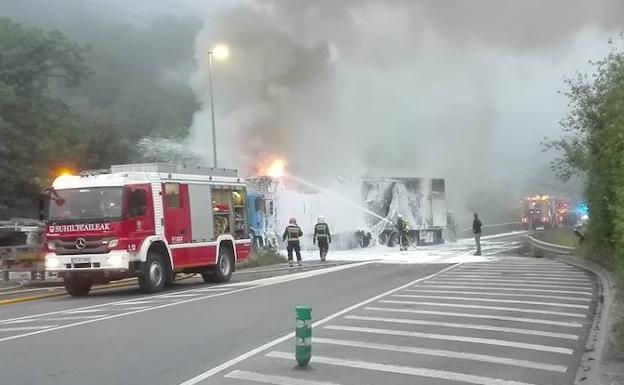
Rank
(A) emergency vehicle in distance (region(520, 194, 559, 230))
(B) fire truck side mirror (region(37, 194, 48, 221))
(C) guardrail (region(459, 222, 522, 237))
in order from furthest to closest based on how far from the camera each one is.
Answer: (A) emergency vehicle in distance (region(520, 194, 559, 230))
(C) guardrail (region(459, 222, 522, 237))
(B) fire truck side mirror (region(37, 194, 48, 221))

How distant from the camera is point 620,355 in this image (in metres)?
6.78

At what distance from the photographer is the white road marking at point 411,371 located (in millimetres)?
5812

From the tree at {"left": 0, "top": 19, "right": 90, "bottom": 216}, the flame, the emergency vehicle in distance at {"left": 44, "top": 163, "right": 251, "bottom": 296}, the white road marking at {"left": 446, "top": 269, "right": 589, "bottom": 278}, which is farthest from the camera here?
the tree at {"left": 0, "top": 19, "right": 90, "bottom": 216}

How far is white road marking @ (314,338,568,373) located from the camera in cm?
643

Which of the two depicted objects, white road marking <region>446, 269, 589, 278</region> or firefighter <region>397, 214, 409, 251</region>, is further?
firefighter <region>397, 214, 409, 251</region>

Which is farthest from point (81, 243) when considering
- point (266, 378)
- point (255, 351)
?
point (266, 378)

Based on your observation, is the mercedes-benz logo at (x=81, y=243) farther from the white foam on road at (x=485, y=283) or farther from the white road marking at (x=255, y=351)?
the white foam on road at (x=485, y=283)

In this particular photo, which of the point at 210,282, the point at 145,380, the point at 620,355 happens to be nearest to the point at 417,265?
the point at 210,282

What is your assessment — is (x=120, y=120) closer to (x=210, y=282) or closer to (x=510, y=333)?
(x=210, y=282)

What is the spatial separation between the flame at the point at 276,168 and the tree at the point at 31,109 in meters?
9.41

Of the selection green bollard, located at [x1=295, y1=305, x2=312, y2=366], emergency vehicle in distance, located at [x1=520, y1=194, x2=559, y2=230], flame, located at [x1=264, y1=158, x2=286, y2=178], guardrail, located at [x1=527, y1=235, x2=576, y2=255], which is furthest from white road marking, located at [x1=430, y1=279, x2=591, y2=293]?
emergency vehicle in distance, located at [x1=520, y1=194, x2=559, y2=230]

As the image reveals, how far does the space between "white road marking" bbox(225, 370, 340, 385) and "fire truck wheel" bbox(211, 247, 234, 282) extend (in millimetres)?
10140

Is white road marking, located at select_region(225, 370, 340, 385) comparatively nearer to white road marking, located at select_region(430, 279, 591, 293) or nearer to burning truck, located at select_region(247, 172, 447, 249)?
white road marking, located at select_region(430, 279, 591, 293)

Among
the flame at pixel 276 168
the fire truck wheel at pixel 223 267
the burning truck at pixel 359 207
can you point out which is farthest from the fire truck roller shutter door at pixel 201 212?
the flame at pixel 276 168
